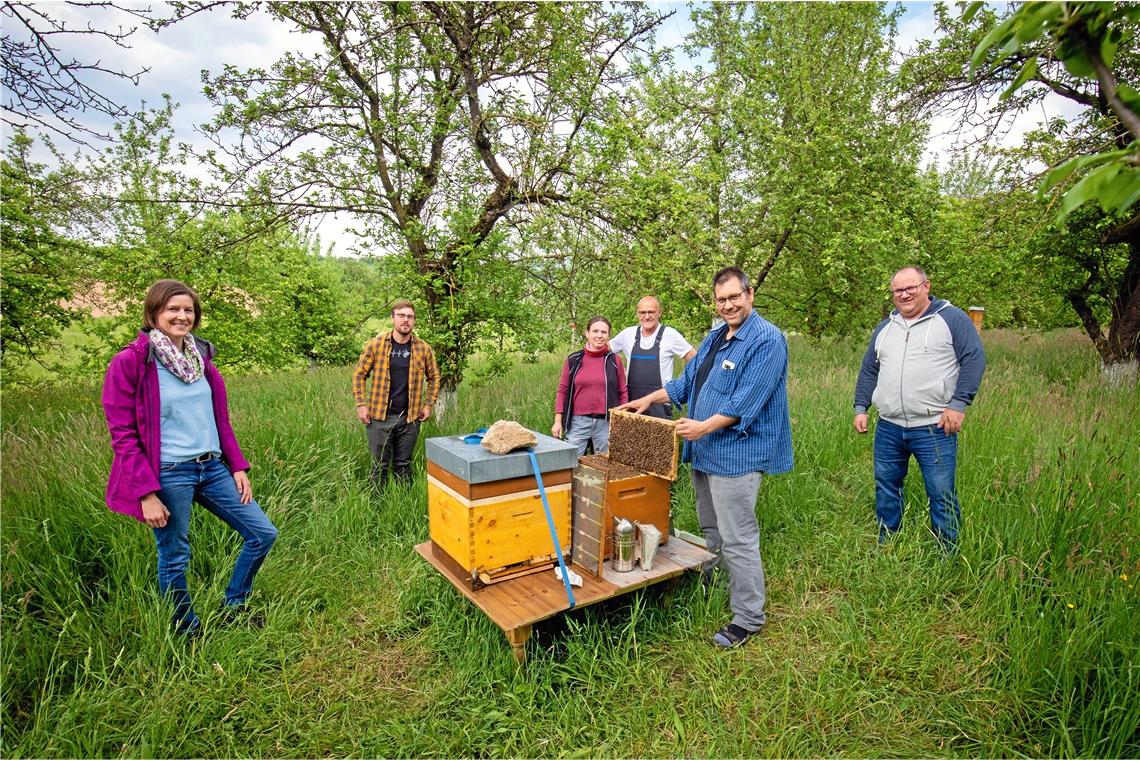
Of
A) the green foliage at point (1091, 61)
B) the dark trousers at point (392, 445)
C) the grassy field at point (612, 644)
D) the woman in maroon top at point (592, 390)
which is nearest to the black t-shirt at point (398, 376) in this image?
the dark trousers at point (392, 445)

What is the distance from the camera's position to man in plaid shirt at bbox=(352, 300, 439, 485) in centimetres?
569

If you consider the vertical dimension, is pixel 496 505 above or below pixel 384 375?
below

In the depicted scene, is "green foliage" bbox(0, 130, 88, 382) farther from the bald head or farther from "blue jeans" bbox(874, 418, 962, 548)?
"blue jeans" bbox(874, 418, 962, 548)

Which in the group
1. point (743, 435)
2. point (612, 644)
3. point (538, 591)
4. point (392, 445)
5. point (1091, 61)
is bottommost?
point (612, 644)

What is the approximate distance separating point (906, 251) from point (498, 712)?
32.9ft

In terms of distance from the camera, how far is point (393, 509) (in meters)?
5.27

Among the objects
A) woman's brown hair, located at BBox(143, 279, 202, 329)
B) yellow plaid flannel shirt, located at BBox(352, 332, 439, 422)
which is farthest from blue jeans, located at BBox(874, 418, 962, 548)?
woman's brown hair, located at BBox(143, 279, 202, 329)

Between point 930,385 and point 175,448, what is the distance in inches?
199

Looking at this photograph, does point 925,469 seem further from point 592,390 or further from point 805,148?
point 805,148

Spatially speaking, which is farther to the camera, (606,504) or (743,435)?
(743,435)

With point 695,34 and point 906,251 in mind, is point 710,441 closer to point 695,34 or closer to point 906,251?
point 906,251

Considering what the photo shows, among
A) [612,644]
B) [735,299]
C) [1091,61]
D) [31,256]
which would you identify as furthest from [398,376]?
[31,256]

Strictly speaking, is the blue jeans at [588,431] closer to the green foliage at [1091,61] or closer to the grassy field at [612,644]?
the grassy field at [612,644]

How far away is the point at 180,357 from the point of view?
3.48m
